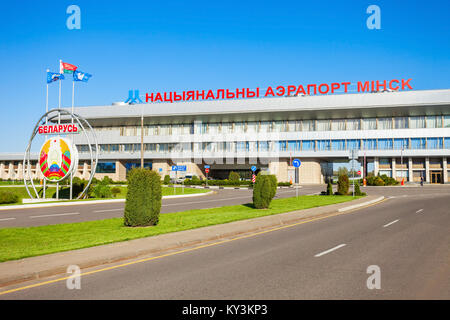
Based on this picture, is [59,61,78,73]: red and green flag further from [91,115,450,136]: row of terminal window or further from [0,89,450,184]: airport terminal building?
[91,115,450,136]: row of terminal window

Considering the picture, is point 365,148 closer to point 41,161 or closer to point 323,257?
point 41,161

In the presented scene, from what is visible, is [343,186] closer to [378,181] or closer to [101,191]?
[101,191]

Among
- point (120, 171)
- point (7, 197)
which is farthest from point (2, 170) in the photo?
point (7, 197)

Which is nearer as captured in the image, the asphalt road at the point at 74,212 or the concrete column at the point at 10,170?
the asphalt road at the point at 74,212

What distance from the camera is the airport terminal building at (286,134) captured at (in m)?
64.1

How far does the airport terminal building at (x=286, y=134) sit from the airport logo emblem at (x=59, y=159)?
32503 mm

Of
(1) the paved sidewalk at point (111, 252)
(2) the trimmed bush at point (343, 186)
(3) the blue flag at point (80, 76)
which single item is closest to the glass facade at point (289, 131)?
(2) the trimmed bush at point (343, 186)

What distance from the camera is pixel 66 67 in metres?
32.5

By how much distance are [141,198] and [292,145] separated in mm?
59190

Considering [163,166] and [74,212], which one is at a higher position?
[163,166]

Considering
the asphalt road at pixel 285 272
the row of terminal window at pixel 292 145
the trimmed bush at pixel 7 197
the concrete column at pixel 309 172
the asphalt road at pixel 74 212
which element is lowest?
the asphalt road at pixel 74 212

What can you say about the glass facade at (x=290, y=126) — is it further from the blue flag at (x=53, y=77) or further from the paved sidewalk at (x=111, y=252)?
the paved sidewalk at (x=111, y=252)

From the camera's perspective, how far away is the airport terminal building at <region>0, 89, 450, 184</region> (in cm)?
6412

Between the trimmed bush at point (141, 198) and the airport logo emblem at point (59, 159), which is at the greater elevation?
the airport logo emblem at point (59, 159)
